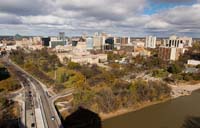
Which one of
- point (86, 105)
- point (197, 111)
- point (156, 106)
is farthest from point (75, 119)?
point (197, 111)

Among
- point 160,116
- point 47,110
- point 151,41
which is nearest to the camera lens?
point 47,110

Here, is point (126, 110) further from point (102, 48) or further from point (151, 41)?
point (151, 41)

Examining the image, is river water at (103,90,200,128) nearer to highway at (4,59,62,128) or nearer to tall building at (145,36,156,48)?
highway at (4,59,62,128)

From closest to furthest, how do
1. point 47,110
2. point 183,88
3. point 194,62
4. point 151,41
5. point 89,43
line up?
point 47,110, point 183,88, point 194,62, point 89,43, point 151,41

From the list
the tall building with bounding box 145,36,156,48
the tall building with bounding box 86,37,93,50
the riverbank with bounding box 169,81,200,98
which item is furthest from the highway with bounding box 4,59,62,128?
the tall building with bounding box 145,36,156,48

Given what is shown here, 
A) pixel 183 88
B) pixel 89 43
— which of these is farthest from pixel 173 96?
pixel 89 43

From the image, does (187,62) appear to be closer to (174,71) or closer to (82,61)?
(174,71)

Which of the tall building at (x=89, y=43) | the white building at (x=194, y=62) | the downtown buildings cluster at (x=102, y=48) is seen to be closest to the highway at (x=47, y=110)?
the downtown buildings cluster at (x=102, y=48)

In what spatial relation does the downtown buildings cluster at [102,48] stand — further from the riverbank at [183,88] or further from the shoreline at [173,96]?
the shoreline at [173,96]
